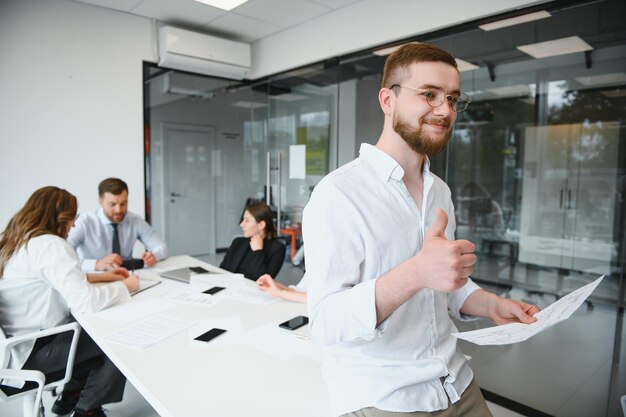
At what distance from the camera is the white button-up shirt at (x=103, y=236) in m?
3.37

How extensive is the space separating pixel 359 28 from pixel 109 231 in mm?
2857

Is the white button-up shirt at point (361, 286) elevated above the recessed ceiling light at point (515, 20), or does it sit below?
below

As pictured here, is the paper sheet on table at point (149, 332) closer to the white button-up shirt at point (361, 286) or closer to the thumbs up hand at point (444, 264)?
the white button-up shirt at point (361, 286)

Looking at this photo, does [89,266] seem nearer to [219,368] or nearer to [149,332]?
[149,332]

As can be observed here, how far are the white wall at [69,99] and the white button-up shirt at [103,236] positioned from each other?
889 mm

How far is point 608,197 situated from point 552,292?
129 cm

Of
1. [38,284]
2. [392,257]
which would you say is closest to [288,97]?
[38,284]

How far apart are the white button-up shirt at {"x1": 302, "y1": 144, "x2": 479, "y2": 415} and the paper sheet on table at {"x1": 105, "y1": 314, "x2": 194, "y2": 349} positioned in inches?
38.2

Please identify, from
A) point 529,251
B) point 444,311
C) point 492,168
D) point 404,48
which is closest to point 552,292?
point 529,251

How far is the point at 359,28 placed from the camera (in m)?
3.85

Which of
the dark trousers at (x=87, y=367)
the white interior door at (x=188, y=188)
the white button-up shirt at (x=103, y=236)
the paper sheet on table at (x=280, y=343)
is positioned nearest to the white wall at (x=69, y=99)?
the white interior door at (x=188, y=188)

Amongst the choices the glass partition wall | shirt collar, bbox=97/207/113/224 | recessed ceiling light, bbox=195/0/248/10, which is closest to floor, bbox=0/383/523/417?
shirt collar, bbox=97/207/113/224

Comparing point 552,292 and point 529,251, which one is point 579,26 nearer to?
point 552,292

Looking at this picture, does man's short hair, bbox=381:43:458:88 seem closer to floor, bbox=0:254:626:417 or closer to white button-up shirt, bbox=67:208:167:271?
floor, bbox=0:254:626:417
